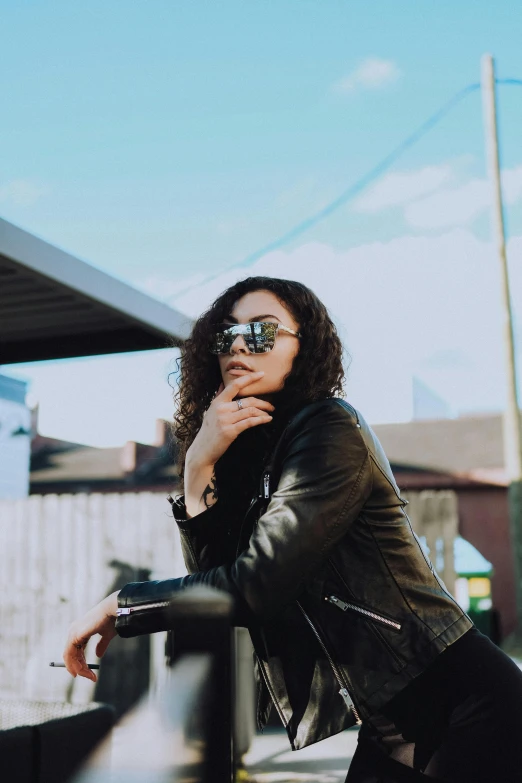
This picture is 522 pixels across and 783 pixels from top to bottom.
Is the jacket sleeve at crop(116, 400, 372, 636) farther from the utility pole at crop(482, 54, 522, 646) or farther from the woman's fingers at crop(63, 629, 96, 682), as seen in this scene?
the utility pole at crop(482, 54, 522, 646)

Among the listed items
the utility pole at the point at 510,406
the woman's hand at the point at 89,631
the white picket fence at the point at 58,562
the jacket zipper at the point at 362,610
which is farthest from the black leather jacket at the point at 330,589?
the utility pole at the point at 510,406

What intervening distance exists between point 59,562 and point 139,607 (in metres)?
7.34

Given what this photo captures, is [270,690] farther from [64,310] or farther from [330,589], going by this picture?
[64,310]

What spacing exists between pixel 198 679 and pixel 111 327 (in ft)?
12.3

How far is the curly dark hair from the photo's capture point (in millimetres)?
2217

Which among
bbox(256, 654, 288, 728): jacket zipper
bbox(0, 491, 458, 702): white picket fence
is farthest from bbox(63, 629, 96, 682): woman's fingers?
bbox(0, 491, 458, 702): white picket fence

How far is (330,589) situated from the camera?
177 cm

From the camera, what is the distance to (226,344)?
2309 mm

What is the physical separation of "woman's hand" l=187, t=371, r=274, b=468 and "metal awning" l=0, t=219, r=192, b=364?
2198 mm

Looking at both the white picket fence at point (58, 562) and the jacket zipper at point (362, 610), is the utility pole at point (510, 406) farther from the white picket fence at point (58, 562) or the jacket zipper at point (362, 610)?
the jacket zipper at point (362, 610)

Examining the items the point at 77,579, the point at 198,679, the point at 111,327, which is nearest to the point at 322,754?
the point at 77,579

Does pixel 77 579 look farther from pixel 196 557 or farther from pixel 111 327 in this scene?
pixel 196 557

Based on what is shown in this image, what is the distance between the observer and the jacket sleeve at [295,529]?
67.2 inches

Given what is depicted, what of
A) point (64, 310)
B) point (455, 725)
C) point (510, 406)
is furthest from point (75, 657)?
point (510, 406)
